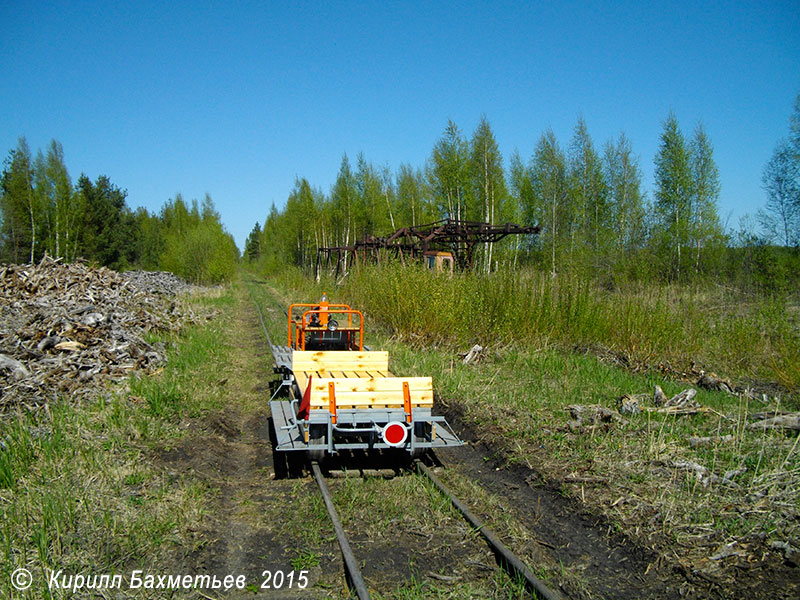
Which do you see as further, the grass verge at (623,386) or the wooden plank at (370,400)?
the wooden plank at (370,400)

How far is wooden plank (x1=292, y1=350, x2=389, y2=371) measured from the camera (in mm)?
6930

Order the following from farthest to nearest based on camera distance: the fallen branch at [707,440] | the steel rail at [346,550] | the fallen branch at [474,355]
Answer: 1. the fallen branch at [474,355]
2. the fallen branch at [707,440]
3. the steel rail at [346,550]

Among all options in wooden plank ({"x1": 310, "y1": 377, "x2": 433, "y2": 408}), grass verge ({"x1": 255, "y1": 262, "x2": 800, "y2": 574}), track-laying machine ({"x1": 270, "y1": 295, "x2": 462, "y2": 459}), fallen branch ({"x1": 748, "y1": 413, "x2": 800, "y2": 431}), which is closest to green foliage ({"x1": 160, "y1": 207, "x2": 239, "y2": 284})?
grass verge ({"x1": 255, "y1": 262, "x2": 800, "y2": 574})

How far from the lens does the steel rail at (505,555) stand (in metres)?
3.55

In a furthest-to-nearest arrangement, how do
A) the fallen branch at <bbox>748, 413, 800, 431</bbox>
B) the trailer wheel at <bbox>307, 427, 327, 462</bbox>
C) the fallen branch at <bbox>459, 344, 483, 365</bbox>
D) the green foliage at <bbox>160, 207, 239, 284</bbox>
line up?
the green foliage at <bbox>160, 207, 239, 284</bbox>
the fallen branch at <bbox>459, 344, 483, 365</bbox>
the fallen branch at <bbox>748, 413, 800, 431</bbox>
the trailer wheel at <bbox>307, 427, 327, 462</bbox>

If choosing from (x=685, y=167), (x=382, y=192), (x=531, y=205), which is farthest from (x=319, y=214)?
(x=685, y=167)

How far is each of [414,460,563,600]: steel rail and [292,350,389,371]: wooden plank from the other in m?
2.10

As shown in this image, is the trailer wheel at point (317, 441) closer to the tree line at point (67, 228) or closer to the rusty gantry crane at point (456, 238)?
the rusty gantry crane at point (456, 238)

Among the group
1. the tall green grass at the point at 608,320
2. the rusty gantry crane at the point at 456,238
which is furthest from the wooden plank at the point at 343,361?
the rusty gantry crane at the point at 456,238

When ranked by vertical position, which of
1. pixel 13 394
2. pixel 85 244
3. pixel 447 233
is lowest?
pixel 13 394

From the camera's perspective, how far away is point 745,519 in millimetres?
4309

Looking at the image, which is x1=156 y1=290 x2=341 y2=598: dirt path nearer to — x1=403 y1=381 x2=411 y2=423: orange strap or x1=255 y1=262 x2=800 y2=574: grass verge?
x1=403 y1=381 x2=411 y2=423: orange strap

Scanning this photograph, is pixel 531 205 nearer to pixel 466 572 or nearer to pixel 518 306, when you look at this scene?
pixel 518 306

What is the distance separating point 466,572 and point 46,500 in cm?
336
